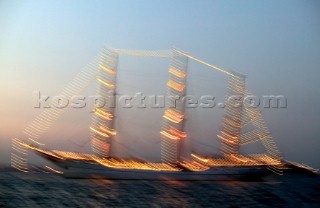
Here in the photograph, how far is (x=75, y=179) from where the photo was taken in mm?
24094

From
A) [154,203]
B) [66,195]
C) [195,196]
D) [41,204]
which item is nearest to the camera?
[41,204]

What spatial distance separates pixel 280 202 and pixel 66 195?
6.75 metres

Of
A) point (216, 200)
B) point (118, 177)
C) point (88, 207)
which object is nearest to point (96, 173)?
point (118, 177)

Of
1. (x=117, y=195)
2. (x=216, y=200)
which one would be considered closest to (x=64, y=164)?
(x=117, y=195)

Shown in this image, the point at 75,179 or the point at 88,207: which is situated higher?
the point at 88,207

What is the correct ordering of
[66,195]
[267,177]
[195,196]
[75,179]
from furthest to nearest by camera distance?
[267,177] → [75,179] → [195,196] → [66,195]

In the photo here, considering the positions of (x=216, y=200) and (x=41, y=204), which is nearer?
(x=41, y=204)

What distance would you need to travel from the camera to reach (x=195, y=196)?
17703mm

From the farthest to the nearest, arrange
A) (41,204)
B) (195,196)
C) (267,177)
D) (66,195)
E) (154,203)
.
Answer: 1. (267,177)
2. (195,196)
3. (66,195)
4. (154,203)
5. (41,204)

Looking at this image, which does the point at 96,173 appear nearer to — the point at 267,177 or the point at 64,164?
the point at 64,164

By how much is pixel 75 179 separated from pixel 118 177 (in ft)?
6.54

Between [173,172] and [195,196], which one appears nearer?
[195,196]

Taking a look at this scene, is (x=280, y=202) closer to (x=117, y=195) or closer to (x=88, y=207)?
(x=117, y=195)

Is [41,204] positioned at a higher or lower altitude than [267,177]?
higher
